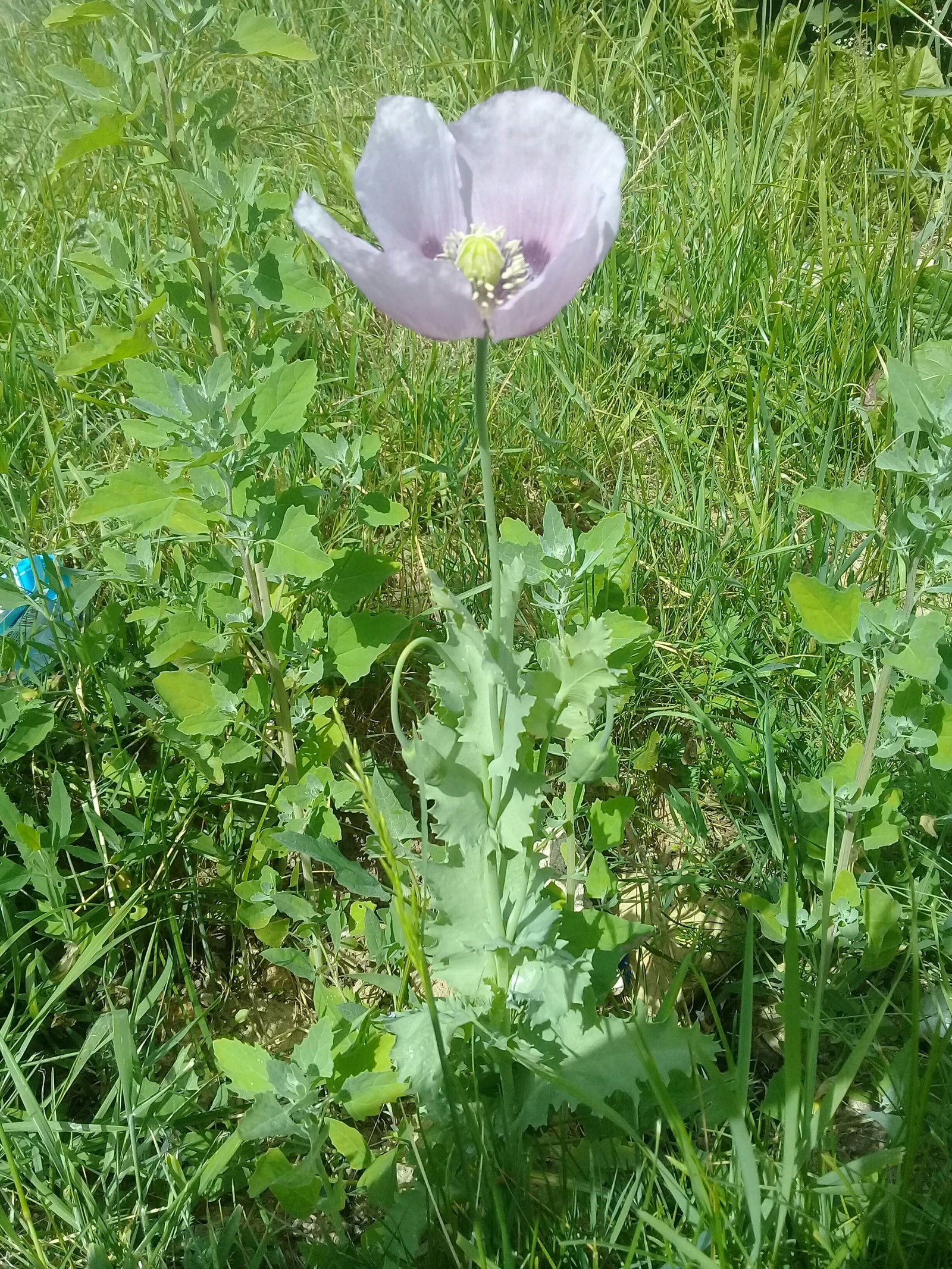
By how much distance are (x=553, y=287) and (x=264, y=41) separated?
35.8 inches

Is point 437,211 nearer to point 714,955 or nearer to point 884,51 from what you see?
point 714,955

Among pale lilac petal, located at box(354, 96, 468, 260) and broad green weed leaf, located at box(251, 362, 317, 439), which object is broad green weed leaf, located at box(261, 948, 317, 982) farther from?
pale lilac petal, located at box(354, 96, 468, 260)

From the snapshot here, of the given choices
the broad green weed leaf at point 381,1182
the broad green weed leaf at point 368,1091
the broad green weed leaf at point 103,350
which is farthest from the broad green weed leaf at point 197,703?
the broad green weed leaf at point 381,1182

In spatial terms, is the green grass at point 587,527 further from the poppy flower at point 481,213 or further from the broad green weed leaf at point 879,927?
the poppy flower at point 481,213

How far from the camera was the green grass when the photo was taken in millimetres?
1416

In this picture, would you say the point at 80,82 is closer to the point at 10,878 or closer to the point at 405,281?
the point at 405,281

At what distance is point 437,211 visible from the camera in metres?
1.32

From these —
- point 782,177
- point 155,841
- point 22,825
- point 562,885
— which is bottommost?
point 562,885

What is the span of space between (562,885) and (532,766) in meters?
0.46

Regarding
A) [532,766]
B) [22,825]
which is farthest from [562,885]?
[22,825]

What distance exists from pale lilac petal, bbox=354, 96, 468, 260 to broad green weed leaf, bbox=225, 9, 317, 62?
50 centimetres

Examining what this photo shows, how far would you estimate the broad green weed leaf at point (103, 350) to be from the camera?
1.61m

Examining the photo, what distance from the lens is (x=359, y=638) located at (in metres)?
1.78

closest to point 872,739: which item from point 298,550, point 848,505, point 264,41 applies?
point 848,505
